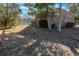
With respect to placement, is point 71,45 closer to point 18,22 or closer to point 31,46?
point 31,46

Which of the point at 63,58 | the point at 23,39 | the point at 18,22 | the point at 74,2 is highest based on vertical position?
the point at 74,2

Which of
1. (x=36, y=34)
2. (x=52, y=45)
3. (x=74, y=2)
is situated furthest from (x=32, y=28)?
(x=74, y=2)

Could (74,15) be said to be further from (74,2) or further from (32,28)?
(32,28)

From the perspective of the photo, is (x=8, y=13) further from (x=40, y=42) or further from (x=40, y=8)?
(x=40, y=42)

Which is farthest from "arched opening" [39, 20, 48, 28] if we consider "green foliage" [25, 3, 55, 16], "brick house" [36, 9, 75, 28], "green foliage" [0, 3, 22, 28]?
"green foliage" [0, 3, 22, 28]

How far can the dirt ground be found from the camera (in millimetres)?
4266

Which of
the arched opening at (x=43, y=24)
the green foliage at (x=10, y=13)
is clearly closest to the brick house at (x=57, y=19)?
the arched opening at (x=43, y=24)

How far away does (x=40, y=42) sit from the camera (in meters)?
4.30

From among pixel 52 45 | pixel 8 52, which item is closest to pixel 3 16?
pixel 8 52

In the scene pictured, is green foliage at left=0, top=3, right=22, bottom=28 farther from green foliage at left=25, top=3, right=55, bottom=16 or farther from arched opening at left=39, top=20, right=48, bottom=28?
arched opening at left=39, top=20, right=48, bottom=28

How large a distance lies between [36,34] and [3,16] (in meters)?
0.55

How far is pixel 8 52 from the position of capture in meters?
4.28

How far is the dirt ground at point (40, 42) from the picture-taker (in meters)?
4.27

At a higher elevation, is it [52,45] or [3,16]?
[3,16]
